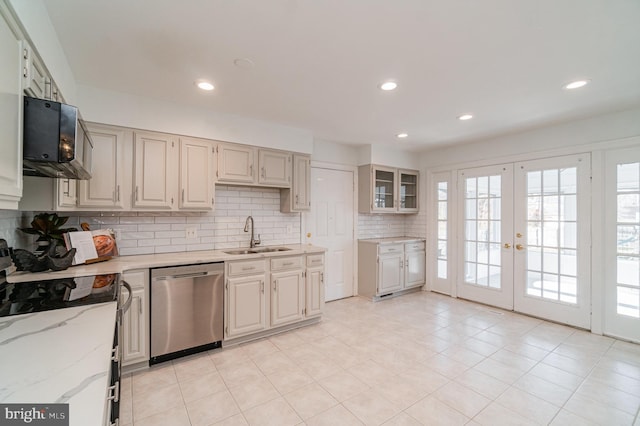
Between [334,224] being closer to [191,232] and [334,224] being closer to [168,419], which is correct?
[191,232]

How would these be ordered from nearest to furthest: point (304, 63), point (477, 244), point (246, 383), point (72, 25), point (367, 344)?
point (72, 25), point (304, 63), point (246, 383), point (367, 344), point (477, 244)

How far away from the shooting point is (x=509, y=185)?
4.08m

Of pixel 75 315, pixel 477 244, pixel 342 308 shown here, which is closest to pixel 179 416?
pixel 75 315

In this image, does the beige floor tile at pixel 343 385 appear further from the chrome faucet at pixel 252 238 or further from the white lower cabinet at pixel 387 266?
the white lower cabinet at pixel 387 266

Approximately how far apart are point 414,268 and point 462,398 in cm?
294

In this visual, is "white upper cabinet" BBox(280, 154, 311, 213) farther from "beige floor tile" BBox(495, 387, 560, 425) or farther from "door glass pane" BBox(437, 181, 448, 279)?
"beige floor tile" BBox(495, 387, 560, 425)

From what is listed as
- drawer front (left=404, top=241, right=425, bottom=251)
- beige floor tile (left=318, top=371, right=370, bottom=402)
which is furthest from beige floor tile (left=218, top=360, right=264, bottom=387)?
drawer front (left=404, top=241, right=425, bottom=251)

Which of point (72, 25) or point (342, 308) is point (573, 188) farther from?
point (72, 25)

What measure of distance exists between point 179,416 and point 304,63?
2.64m

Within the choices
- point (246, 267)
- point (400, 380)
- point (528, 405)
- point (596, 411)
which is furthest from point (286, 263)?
point (596, 411)

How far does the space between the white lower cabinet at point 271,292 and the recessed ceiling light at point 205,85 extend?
164 cm

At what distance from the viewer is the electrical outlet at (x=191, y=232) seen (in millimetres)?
3229

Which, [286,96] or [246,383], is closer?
[246,383]

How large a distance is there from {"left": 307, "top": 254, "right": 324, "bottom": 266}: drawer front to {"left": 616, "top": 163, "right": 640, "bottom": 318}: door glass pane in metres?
3.29
